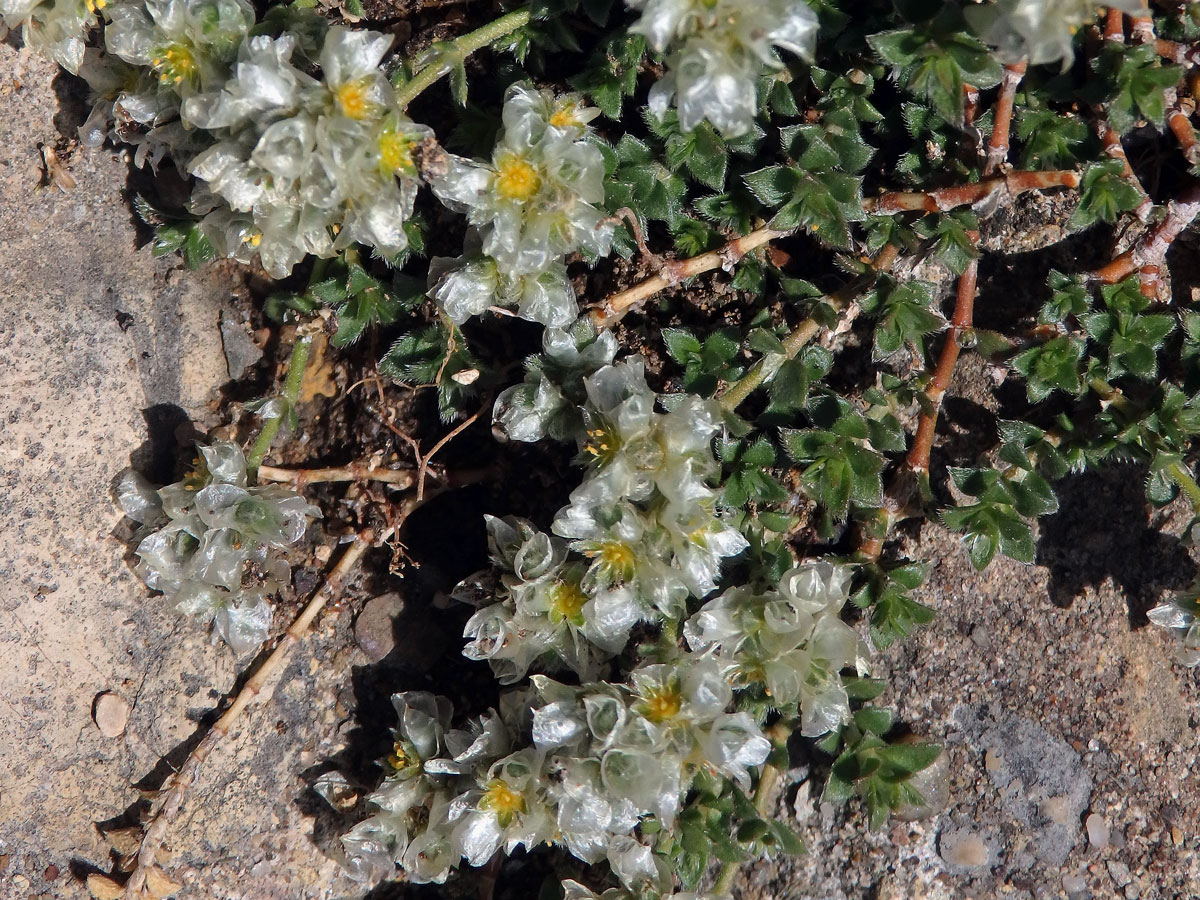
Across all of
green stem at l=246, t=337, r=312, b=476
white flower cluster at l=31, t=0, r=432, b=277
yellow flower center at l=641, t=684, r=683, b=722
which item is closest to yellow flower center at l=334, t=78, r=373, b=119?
white flower cluster at l=31, t=0, r=432, b=277

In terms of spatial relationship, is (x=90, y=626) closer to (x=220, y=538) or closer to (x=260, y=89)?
(x=220, y=538)

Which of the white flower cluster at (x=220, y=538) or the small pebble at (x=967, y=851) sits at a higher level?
the white flower cluster at (x=220, y=538)

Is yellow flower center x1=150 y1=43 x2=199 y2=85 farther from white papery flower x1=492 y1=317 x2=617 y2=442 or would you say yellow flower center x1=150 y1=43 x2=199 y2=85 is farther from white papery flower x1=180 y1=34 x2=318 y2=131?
white papery flower x1=492 y1=317 x2=617 y2=442

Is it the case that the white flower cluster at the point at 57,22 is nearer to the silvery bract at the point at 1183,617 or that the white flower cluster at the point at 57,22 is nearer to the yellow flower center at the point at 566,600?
the yellow flower center at the point at 566,600

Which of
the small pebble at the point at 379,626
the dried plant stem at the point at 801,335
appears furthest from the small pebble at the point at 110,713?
the dried plant stem at the point at 801,335

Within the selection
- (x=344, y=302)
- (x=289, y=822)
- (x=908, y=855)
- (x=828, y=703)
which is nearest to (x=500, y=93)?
(x=344, y=302)

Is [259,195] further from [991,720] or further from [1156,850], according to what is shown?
[1156,850]

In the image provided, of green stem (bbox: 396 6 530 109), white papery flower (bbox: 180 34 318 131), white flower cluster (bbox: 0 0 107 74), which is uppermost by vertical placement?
white flower cluster (bbox: 0 0 107 74)
